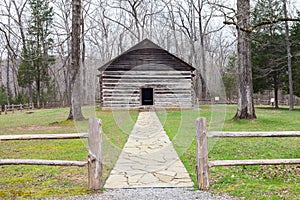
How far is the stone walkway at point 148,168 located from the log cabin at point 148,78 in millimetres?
12707

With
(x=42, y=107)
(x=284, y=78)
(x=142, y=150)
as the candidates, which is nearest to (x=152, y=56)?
(x=284, y=78)

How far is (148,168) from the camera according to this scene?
573 cm

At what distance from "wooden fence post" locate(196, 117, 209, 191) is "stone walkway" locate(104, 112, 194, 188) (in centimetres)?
27

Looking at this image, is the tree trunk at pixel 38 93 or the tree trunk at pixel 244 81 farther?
the tree trunk at pixel 38 93

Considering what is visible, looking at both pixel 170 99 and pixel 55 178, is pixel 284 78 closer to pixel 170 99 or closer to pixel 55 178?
pixel 170 99

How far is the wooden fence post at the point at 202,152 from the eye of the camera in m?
4.44

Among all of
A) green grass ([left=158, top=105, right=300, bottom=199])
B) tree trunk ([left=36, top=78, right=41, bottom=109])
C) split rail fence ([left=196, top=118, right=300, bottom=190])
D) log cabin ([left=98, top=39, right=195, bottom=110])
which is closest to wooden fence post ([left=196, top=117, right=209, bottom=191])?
split rail fence ([left=196, top=118, right=300, bottom=190])

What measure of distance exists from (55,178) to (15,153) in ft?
10.8

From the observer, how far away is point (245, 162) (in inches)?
180

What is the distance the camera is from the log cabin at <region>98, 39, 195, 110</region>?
2080 cm

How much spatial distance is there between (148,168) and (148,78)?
625 inches

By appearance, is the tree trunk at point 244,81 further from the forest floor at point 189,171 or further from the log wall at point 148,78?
the log wall at point 148,78

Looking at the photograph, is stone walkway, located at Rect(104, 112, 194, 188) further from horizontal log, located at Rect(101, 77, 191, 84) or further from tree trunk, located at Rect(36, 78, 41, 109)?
tree trunk, located at Rect(36, 78, 41, 109)

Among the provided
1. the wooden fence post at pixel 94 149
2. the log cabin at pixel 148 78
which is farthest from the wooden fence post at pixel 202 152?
the log cabin at pixel 148 78
